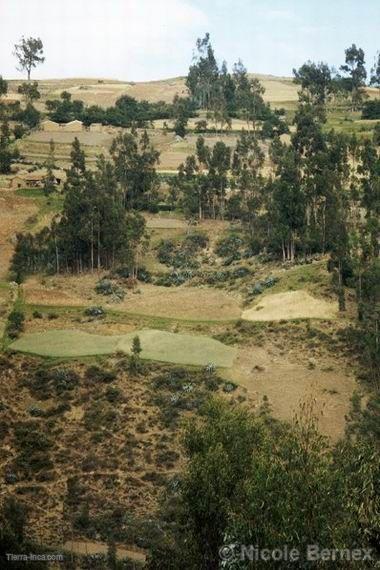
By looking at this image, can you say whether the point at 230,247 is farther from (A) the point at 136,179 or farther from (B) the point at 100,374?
(B) the point at 100,374

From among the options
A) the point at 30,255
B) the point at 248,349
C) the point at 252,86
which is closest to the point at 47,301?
the point at 30,255

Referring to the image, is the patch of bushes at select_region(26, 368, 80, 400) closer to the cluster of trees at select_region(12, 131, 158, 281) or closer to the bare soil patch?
the bare soil patch

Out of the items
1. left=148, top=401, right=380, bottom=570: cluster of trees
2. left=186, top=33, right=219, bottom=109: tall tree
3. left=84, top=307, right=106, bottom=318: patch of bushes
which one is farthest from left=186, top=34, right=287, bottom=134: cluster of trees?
left=148, top=401, right=380, bottom=570: cluster of trees

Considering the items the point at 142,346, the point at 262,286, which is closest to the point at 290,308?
the point at 262,286

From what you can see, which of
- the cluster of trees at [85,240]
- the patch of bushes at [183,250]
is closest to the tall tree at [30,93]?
the cluster of trees at [85,240]

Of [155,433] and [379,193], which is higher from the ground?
[379,193]

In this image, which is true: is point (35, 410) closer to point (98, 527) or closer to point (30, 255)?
point (98, 527)

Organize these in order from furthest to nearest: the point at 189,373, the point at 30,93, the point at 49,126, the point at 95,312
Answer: the point at 30,93 < the point at 49,126 < the point at 95,312 < the point at 189,373

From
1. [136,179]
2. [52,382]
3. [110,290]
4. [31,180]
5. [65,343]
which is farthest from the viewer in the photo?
[31,180]
